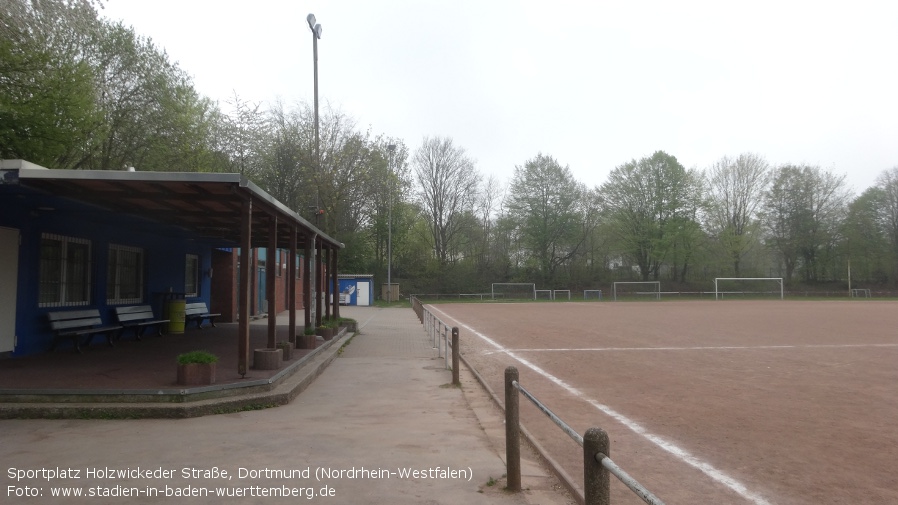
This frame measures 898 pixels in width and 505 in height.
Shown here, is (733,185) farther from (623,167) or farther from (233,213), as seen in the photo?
(233,213)

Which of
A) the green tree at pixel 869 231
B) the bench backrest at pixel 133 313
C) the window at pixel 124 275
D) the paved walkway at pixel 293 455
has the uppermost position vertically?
the green tree at pixel 869 231

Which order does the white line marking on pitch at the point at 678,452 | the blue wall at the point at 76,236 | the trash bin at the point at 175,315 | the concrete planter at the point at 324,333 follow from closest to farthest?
the white line marking on pitch at the point at 678,452 → the blue wall at the point at 76,236 → the concrete planter at the point at 324,333 → the trash bin at the point at 175,315

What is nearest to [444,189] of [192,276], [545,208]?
[545,208]

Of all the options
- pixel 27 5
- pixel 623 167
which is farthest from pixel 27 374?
pixel 623 167

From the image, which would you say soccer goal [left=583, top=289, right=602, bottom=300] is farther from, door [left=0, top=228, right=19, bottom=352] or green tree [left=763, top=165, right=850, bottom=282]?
door [left=0, top=228, right=19, bottom=352]

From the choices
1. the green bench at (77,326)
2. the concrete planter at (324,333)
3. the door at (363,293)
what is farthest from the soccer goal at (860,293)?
the green bench at (77,326)

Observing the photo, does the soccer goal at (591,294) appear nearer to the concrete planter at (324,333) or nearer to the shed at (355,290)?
the shed at (355,290)

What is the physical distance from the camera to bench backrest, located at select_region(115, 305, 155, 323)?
1333 centimetres

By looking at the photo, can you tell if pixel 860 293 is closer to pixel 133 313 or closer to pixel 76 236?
pixel 133 313

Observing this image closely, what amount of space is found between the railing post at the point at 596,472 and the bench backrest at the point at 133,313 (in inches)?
504

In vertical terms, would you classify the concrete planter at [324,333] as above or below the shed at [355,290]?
below

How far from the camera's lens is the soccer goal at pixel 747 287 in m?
61.8

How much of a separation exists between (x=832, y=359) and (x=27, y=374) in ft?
50.0

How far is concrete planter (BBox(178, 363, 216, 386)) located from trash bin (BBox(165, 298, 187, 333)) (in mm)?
8662
